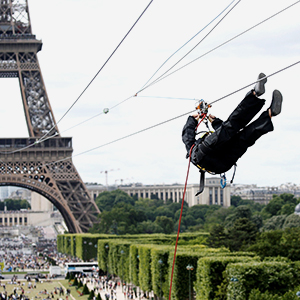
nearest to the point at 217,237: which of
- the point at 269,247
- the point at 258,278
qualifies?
the point at 269,247

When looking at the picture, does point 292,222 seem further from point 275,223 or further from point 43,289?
point 43,289

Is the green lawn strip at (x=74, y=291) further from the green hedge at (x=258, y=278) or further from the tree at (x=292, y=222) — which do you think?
the tree at (x=292, y=222)

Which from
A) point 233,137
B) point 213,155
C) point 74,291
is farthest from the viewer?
point 74,291

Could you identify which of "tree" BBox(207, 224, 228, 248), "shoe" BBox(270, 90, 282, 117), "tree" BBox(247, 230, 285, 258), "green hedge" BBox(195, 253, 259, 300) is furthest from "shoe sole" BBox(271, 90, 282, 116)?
"tree" BBox(207, 224, 228, 248)

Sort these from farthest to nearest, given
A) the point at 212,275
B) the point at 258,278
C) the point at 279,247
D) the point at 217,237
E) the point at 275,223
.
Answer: the point at 275,223 < the point at 217,237 < the point at 279,247 < the point at 212,275 < the point at 258,278

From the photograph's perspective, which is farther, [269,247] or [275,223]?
[275,223]

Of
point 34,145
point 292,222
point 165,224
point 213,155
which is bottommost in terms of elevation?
point 165,224

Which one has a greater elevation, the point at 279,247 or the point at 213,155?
the point at 213,155

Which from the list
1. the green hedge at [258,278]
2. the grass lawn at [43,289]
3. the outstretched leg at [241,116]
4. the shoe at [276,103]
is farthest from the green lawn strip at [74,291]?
the shoe at [276,103]
